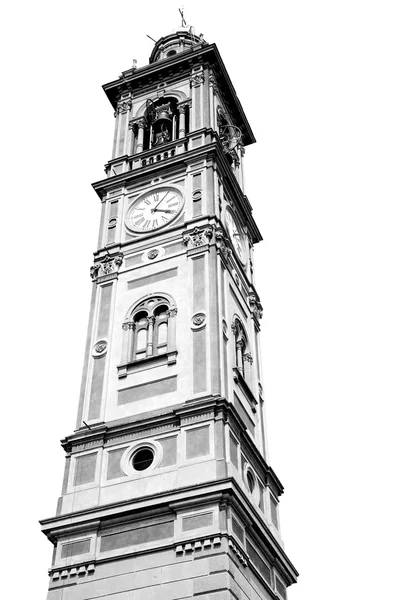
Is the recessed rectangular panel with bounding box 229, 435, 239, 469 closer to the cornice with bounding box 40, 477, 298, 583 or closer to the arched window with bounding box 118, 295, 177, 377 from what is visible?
the cornice with bounding box 40, 477, 298, 583

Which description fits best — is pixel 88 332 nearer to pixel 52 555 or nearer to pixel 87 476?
pixel 87 476

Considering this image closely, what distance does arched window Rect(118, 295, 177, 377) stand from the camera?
108 ft

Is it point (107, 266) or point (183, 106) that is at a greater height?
point (183, 106)

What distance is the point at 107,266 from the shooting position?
37.1 meters

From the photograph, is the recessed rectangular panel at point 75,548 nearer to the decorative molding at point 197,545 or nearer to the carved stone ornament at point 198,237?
the decorative molding at point 197,545

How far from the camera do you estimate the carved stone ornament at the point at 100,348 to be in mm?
33688

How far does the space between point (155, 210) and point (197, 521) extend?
15931 millimetres

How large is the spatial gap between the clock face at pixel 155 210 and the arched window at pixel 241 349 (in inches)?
222

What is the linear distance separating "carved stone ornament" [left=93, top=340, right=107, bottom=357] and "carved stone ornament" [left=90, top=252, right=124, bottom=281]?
3755 mm

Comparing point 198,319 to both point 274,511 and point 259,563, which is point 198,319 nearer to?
point 274,511

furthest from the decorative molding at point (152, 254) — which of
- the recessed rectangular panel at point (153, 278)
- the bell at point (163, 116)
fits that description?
the bell at point (163, 116)

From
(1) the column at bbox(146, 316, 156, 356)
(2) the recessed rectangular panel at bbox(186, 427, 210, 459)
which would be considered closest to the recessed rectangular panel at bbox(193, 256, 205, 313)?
(1) the column at bbox(146, 316, 156, 356)

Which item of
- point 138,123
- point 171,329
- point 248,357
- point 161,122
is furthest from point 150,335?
point 138,123

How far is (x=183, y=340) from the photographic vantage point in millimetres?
32656
